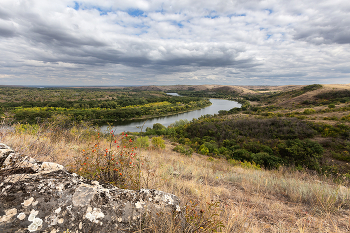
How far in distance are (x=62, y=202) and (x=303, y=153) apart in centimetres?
2684

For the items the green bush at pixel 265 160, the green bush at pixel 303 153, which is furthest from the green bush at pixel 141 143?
the green bush at pixel 303 153

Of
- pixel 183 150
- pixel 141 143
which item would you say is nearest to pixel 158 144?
pixel 183 150

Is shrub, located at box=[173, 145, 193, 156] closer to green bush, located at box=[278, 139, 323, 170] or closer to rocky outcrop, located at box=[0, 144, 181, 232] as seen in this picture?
green bush, located at box=[278, 139, 323, 170]

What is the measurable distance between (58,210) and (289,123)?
37532 millimetres

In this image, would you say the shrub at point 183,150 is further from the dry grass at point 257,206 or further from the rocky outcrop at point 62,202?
the rocky outcrop at point 62,202

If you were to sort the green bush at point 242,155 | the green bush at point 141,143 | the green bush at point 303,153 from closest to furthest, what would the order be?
the green bush at point 141,143 < the green bush at point 303,153 < the green bush at point 242,155

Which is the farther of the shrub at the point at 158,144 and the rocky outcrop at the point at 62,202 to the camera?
the shrub at the point at 158,144

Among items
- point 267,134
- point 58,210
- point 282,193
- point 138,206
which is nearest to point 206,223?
point 138,206

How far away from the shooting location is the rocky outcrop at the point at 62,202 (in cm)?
140

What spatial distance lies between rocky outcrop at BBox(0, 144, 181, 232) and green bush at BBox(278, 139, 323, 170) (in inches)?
938

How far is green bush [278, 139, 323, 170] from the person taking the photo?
19578mm

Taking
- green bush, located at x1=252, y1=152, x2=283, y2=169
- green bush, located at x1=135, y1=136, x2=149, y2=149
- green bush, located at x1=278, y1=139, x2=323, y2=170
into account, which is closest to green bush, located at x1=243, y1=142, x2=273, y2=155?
green bush, located at x1=278, y1=139, x2=323, y2=170

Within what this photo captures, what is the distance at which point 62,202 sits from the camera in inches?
61.7

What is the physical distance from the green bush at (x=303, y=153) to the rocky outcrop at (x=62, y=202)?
78.2 feet
